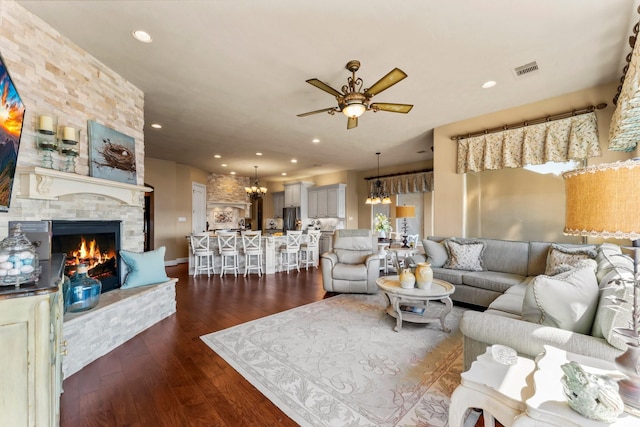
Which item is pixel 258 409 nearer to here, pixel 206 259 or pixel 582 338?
pixel 582 338

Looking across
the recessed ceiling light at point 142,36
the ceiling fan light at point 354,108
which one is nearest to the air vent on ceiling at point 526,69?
the ceiling fan light at point 354,108

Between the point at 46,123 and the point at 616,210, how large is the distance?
12.0 ft

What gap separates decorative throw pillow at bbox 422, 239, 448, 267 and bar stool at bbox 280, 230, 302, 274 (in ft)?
10.5

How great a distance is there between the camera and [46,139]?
7.41ft

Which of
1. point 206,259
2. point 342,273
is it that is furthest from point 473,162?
point 206,259

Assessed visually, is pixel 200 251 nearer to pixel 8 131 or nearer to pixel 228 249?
pixel 228 249

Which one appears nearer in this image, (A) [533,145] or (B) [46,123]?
(B) [46,123]

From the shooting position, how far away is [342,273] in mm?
4203

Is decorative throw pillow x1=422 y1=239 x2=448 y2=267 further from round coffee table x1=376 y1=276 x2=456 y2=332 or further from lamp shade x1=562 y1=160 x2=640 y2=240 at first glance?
lamp shade x1=562 y1=160 x2=640 y2=240

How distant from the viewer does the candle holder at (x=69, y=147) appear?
2369 mm

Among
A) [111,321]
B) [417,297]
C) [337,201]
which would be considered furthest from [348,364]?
[337,201]

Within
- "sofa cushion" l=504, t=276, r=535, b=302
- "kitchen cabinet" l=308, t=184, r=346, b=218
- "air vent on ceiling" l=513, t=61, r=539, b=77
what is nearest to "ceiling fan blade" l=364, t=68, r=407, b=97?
"air vent on ceiling" l=513, t=61, r=539, b=77

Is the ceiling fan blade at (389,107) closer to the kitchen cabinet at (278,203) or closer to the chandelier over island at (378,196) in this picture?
the chandelier over island at (378,196)

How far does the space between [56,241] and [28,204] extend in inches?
20.9
